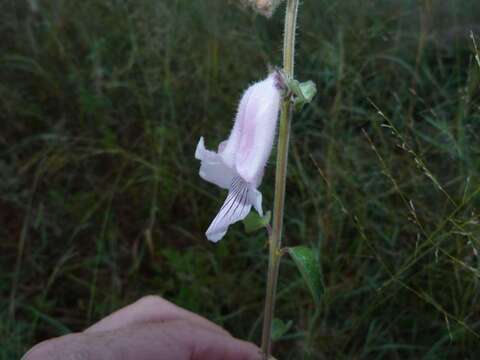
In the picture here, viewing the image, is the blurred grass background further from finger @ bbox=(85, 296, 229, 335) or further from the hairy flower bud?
the hairy flower bud

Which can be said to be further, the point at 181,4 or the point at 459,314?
the point at 181,4

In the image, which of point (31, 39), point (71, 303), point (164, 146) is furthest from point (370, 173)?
point (31, 39)

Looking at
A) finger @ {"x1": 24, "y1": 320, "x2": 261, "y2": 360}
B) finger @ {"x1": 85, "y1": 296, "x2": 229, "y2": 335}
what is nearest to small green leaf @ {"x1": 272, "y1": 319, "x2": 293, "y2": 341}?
finger @ {"x1": 24, "y1": 320, "x2": 261, "y2": 360}

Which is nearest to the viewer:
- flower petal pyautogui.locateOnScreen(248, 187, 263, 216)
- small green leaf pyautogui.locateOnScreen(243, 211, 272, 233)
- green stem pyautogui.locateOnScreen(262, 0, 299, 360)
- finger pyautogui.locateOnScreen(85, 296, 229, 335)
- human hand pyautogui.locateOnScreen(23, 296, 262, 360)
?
flower petal pyautogui.locateOnScreen(248, 187, 263, 216)

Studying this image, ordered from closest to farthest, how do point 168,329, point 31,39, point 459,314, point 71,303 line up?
point 168,329 → point 459,314 → point 71,303 → point 31,39

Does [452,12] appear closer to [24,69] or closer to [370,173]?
[370,173]

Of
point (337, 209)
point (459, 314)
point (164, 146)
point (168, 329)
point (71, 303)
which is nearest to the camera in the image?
point (168, 329)

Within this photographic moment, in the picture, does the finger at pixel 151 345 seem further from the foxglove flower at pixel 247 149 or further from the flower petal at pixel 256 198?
the flower petal at pixel 256 198
